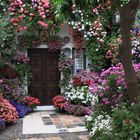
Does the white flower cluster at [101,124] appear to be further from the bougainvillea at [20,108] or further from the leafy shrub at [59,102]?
the leafy shrub at [59,102]

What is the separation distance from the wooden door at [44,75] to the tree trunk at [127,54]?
25.4 ft

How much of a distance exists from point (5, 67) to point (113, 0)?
308 inches

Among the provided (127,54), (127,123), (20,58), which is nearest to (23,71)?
(20,58)

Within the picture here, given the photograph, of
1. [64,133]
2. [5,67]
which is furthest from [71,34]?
[64,133]

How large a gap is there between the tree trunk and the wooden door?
7745 mm

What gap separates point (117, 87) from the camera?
763 centimetres

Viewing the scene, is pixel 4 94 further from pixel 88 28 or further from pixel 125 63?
pixel 125 63

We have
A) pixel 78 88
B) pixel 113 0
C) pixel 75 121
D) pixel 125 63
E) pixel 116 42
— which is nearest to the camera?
pixel 113 0

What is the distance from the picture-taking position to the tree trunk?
5.97 metres

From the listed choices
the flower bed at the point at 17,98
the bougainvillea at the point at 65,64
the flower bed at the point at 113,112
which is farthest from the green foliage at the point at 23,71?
the flower bed at the point at 113,112

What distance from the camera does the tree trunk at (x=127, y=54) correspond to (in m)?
5.97

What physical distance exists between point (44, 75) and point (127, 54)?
8.10 m

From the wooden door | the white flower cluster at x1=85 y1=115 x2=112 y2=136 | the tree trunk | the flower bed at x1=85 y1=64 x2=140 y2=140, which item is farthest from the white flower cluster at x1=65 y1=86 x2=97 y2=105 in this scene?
the tree trunk

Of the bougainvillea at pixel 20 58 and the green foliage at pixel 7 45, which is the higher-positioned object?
the green foliage at pixel 7 45
